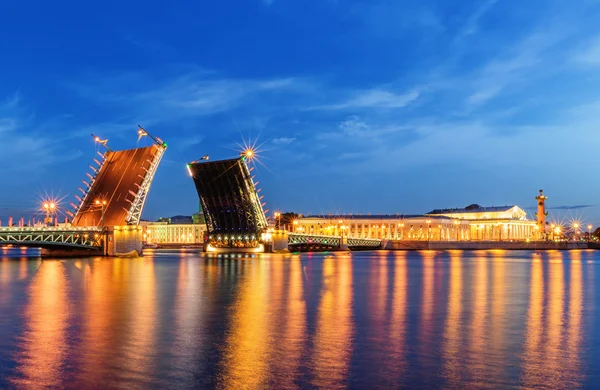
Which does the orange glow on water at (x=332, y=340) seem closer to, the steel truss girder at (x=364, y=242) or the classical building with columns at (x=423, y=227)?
the steel truss girder at (x=364, y=242)

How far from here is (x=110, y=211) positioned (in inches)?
2680

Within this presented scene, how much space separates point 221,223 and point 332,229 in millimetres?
67082

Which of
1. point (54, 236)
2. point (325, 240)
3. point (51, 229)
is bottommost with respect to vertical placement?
point (325, 240)

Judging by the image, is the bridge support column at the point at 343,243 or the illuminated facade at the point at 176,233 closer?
the bridge support column at the point at 343,243

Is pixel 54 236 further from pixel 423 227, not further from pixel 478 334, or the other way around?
pixel 423 227

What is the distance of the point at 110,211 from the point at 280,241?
1081 inches

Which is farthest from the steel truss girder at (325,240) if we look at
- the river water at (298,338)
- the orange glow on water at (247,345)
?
the orange glow on water at (247,345)

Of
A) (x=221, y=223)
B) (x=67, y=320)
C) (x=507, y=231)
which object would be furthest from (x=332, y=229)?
(x=67, y=320)

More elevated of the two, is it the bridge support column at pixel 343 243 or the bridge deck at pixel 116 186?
the bridge deck at pixel 116 186

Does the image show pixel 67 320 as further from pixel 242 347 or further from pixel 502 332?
pixel 502 332

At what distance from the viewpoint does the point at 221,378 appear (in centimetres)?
1124

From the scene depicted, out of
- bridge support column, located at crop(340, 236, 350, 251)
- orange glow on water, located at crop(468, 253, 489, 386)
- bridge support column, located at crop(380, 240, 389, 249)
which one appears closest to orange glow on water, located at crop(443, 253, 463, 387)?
orange glow on water, located at crop(468, 253, 489, 386)

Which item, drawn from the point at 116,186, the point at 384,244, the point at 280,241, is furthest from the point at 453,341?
the point at 384,244

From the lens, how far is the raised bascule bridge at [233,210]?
230 ft
